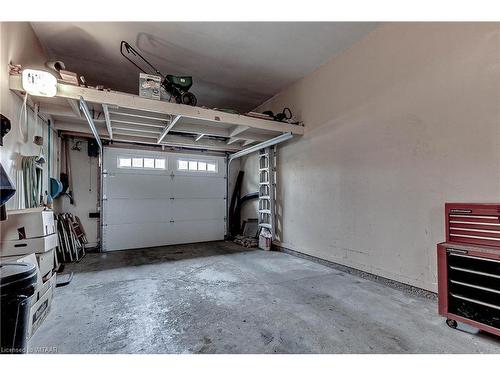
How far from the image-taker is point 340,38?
3.36 meters

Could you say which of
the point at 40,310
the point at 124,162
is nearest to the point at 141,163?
the point at 124,162

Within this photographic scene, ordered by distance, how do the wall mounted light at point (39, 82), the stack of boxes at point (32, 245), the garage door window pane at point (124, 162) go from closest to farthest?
the stack of boxes at point (32, 245) → the wall mounted light at point (39, 82) → the garage door window pane at point (124, 162)

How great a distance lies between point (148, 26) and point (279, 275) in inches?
147

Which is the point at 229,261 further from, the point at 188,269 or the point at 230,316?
the point at 230,316

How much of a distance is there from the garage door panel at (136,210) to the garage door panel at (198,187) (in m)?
0.41

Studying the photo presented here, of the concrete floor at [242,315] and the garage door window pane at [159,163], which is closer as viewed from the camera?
the concrete floor at [242,315]

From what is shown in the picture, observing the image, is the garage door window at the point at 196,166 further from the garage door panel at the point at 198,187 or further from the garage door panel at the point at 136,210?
the garage door panel at the point at 136,210

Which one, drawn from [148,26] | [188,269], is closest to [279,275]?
[188,269]

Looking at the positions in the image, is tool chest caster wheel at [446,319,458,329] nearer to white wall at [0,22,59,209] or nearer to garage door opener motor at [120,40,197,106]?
garage door opener motor at [120,40,197,106]

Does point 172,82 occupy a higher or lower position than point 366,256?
higher

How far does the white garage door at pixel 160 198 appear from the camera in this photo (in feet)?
17.3

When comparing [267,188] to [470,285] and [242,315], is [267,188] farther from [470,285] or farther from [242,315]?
[470,285]

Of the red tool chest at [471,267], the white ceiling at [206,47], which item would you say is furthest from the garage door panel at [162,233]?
the red tool chest at [471,267]

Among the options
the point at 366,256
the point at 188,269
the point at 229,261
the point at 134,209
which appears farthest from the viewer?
the point at 134,209
